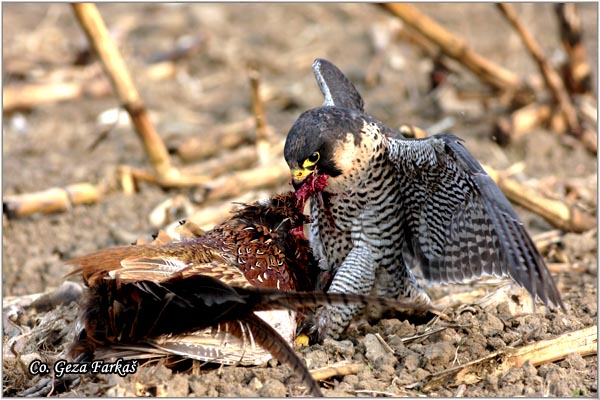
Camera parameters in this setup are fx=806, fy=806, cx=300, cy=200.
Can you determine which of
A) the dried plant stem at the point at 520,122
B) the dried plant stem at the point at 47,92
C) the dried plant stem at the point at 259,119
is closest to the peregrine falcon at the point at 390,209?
the dried plant stem at the point at 259,119

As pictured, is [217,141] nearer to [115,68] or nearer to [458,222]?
[115,68]

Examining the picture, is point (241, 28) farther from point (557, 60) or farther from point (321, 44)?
point (557, 60)

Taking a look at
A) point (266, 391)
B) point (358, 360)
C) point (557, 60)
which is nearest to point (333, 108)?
point (358, 360)

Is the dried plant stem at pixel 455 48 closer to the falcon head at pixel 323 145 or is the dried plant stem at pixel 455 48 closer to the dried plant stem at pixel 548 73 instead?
the dried plant stem at pixel 548 73

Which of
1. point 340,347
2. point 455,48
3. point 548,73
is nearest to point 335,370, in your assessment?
point 340,347

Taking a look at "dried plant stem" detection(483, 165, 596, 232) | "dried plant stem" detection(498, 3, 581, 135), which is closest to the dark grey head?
"dried plant stem" detection(483, 165, 596, 232)

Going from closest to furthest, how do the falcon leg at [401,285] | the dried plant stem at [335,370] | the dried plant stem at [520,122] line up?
1. the dried plant stem at [335,370]
2. the falcon leg at [401,285]
3. the dried plant stem at [520,122]

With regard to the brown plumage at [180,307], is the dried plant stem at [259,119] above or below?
above
